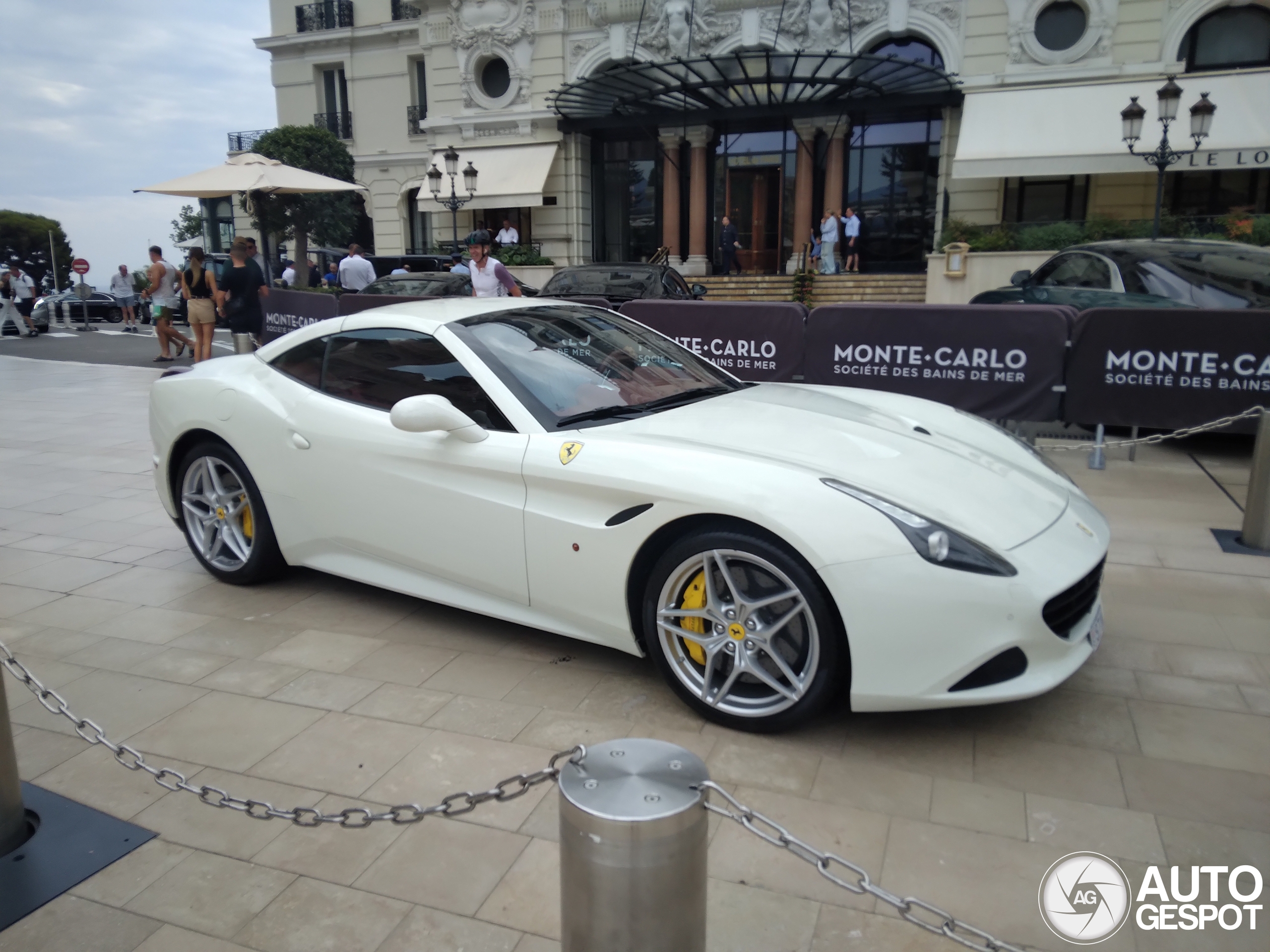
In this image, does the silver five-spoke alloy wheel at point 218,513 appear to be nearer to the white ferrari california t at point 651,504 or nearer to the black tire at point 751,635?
the white ferrari california t at point 651,504

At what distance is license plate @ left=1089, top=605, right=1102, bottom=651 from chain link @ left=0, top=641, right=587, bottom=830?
1.93m

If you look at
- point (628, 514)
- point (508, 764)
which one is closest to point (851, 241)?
point (628, 514)

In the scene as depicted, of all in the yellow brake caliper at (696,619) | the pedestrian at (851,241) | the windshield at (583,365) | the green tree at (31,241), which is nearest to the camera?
the yellow brake caliper at (696,619)

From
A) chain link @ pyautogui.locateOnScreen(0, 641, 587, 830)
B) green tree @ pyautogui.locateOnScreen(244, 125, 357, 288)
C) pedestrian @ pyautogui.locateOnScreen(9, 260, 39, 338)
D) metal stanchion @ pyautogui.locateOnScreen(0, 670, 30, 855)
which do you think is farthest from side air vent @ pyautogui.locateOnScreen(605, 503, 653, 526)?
green tree @ pyautogui.locateOnScreen(244, 125, 357, 288)

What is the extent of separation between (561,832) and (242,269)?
1206cm

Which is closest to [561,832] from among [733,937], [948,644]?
[733,937]

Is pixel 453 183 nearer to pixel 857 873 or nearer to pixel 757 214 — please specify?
pixel 757 214

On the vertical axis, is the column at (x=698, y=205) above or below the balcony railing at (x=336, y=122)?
below

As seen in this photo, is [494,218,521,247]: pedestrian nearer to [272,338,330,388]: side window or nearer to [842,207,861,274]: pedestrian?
[842,207,861,274]: pedestrian

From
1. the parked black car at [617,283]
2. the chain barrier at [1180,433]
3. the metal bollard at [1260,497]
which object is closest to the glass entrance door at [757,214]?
the parked black car at [617,283]

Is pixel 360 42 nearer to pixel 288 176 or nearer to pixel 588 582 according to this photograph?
pixel 288 176

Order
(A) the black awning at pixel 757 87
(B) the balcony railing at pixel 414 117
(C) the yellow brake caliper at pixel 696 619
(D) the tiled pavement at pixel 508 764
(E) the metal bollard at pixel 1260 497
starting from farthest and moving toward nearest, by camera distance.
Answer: (B) the balcony railing at pixel 414 117, (A) the black awning at pixel 757 87, (E) the metal bollard at pixel 1260 497, (C) the yellow brake caliper at pixel 696 619, (D) the tiled pavement at pixel 508 764

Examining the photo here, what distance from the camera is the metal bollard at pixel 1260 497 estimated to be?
509 cm

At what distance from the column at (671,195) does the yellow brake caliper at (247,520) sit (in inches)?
914
